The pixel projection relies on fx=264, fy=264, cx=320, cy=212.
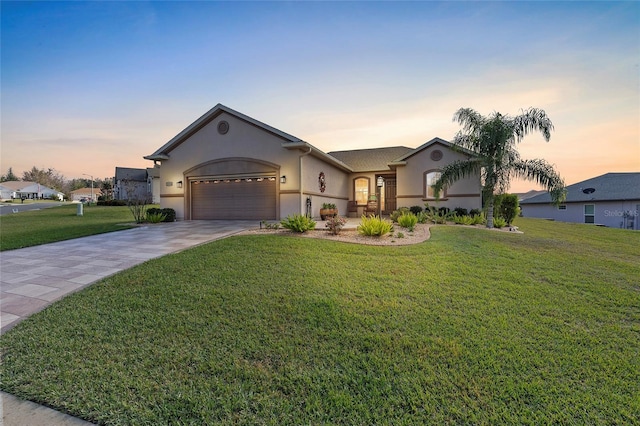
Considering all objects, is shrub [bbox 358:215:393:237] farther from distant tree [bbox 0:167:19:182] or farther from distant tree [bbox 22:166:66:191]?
distant tree [bbox 0:167:19:182]

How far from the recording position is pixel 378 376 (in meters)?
2.37

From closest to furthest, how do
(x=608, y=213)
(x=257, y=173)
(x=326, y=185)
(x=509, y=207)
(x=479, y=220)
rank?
(x=479, y=220), (x=509, y=207), (x=257, y=173), (x=326, y=185), (x=608, y=213)

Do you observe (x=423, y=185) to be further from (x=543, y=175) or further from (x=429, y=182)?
(x=543, y=175)

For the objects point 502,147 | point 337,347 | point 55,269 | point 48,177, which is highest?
point 48,177

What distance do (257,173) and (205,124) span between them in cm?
374

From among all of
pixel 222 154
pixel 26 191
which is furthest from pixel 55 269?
pixel 26 191

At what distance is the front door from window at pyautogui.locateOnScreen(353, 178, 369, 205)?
1241 millimetres

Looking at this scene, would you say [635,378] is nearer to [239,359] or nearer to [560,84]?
[239,359]

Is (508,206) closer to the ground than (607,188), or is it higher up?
closer to the ground

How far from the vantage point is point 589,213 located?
21.6 meters

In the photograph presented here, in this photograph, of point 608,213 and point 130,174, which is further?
point 130,174

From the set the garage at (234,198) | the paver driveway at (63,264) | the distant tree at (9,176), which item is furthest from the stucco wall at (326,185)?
the distant tree at (9,176)

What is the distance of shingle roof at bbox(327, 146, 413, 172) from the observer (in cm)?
1727

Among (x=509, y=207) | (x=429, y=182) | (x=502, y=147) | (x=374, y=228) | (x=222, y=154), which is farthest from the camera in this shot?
(x=429, y=182)
